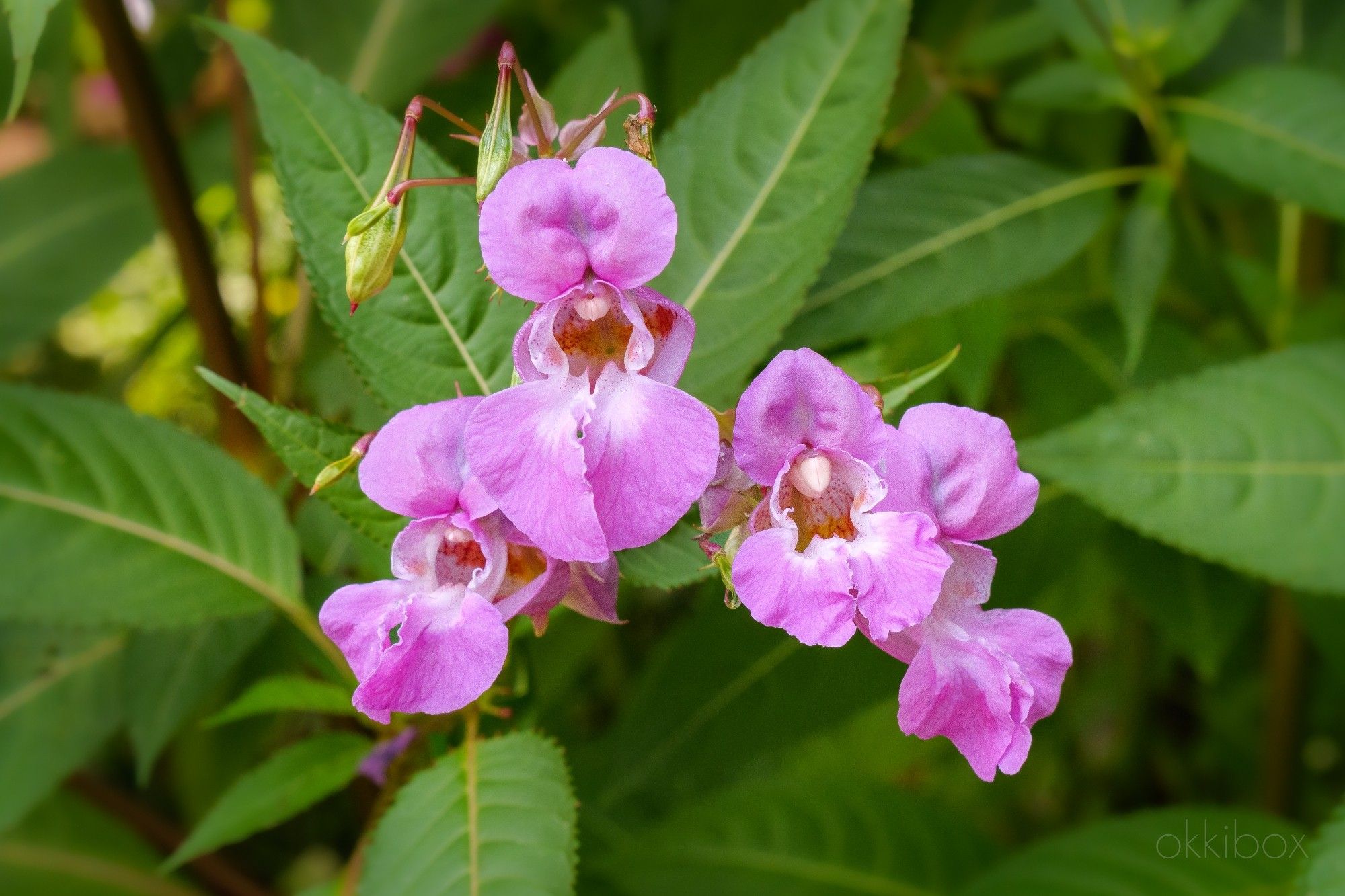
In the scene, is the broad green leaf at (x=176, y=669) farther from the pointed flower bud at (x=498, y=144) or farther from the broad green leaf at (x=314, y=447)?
the pointed flower bud at (x=498, y=144)

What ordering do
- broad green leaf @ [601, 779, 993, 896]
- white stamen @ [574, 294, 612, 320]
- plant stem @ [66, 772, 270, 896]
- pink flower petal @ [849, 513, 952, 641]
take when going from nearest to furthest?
1. pink flower petal @ [849, 513, 952, 641]
2. white stamen @ [574, 294, 612, 320]
3. broad green leaf @ [601, 779, 993, 896]
4. plant stem @ [66, 772, 270, 896]

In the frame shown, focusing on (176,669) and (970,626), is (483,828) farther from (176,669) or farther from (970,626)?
(176,669)

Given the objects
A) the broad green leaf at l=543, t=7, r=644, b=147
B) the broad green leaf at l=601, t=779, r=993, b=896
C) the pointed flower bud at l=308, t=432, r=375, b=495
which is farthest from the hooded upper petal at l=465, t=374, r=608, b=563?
the broad green leaf at l=601, t=779, r=993, b=896

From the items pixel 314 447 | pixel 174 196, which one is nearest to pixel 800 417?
pixel 314 447

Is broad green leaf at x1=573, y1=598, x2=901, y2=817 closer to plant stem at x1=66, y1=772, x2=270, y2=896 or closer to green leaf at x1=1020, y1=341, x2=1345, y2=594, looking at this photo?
green leaf at x1=1020, y1=341, x2=1345, y2=594

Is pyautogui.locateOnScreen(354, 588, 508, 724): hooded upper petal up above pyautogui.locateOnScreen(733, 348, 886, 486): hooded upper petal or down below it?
below

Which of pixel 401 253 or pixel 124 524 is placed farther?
pixel 124 524
